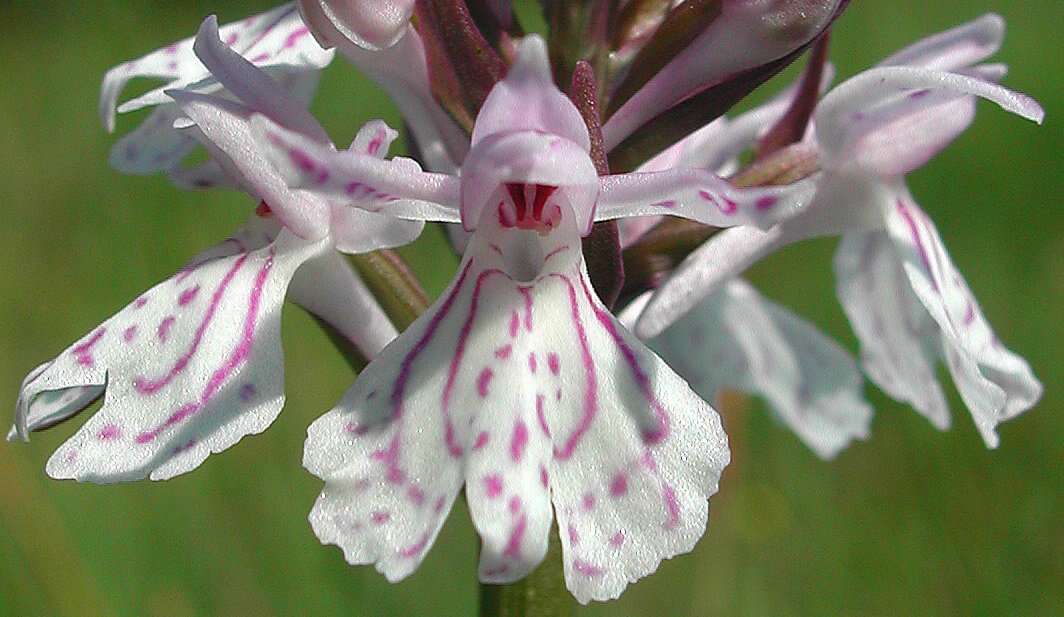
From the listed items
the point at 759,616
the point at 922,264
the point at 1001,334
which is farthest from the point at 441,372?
the point at 1001,334

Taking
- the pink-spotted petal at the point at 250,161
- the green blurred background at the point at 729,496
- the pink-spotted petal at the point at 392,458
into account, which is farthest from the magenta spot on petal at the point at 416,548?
the green blurred background at the point at 729,496

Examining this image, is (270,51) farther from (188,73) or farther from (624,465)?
(624,465)

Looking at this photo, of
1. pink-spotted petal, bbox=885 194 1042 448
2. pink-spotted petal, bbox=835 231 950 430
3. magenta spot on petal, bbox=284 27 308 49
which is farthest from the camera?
pink-spotted petal, bbox=835 231 950 430

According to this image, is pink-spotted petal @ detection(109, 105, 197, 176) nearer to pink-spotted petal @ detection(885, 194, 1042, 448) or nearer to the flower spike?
→ the flower spike

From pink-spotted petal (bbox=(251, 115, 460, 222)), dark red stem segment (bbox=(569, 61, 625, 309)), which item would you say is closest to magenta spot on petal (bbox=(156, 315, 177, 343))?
pink-spotted petal (bbox=(251, 115, 460, 222))

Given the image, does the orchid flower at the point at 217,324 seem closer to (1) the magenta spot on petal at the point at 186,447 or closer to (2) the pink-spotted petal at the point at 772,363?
(1) the magenta spot on petal at the point at 186,447

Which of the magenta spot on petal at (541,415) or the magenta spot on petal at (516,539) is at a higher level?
the magenta spot on petal at (541,415)

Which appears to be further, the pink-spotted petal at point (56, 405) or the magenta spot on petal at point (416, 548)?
the pink-spotted petal at point (56, 405)
